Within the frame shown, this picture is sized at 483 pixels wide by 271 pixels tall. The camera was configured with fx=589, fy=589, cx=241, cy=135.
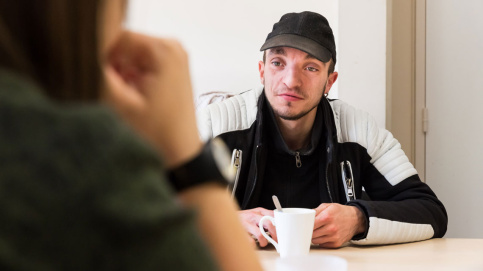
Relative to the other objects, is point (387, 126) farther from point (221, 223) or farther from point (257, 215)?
point (221, 223)

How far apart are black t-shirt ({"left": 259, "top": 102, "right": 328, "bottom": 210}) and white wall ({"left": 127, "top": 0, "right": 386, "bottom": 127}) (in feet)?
1.93

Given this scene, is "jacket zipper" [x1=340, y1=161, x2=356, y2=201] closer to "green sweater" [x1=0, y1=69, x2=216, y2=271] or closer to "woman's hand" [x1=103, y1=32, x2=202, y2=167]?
"woman's hand" [x1=103, y1=32, x2=202, y2=167]

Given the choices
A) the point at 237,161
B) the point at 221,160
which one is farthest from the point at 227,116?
the point at 221,160

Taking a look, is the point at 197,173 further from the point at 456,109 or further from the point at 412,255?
the point at 456,109

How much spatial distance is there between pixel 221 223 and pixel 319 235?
3.55 ft

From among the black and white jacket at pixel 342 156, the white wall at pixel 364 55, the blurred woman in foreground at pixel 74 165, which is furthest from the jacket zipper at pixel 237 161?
the blurred woman in foreground at pixel 74 165

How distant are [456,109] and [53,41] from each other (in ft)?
9.16

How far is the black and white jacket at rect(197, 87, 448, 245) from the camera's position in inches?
77.7

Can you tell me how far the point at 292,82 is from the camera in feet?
6.84

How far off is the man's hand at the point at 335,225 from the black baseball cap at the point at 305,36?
0.70 meters

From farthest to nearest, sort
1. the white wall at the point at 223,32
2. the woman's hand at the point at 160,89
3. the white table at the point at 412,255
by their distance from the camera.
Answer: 1. the white wall at the point at 223,32
2. the white table at the point at 412,255
3. the woman's hand at the point at 160,89

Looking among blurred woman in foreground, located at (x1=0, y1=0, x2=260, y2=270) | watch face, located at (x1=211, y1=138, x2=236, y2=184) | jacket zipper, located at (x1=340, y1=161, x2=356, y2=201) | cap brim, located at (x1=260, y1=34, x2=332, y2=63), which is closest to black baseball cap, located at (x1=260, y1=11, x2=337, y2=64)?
cap brim, located at (x1=260, y1=34, x2=332, y2=63)

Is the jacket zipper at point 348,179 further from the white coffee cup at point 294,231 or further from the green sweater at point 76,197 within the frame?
the green sweater at point 76,197

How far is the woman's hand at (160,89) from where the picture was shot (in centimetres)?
43
